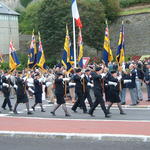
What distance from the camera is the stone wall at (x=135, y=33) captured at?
190 ft

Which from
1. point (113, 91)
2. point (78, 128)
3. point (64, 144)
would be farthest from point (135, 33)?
point (64, 144)

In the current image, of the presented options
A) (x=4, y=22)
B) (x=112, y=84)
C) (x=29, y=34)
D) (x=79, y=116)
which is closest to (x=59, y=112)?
(x=79, y=116)

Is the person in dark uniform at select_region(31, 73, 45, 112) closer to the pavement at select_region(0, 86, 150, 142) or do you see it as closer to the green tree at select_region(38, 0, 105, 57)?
the pavement at select_region(0, 86, 150, 142)

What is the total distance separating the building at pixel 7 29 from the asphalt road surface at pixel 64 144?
53.3m

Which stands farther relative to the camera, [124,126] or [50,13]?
[50,13]

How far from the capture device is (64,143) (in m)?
10.9

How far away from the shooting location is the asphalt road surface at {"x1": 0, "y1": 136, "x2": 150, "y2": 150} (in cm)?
1016

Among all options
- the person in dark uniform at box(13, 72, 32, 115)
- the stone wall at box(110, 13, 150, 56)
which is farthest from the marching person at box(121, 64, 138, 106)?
the stone wall at box(110, 13, 150, 56)

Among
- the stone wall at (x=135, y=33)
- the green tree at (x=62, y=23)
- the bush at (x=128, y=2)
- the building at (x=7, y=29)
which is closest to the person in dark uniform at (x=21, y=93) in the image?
the green tree at (x=62, y=23)

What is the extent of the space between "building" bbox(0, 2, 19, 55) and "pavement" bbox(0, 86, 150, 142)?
158ft

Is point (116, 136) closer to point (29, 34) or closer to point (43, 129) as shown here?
point (43, 129)

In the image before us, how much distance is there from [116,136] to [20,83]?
701 centimetres

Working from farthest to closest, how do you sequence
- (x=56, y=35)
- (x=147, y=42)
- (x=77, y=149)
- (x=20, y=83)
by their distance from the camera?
(x=147, y=42) → (x=56, y=35) → (x=20, y=83) → (x=77, y=149)

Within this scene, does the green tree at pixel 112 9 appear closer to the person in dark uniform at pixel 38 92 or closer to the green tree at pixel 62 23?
the green tree at pixel 62 23
